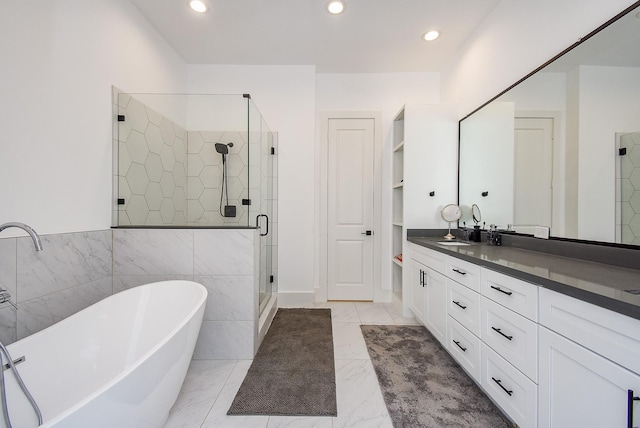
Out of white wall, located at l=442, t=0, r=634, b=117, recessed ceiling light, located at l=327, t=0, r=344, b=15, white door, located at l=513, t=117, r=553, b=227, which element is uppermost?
recessed ceiling light, located at l=327, t=0, r=344, b=15

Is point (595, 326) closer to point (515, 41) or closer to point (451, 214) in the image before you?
point (451, 214)

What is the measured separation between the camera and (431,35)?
2416 millimetres

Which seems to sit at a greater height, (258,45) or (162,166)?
(258,45)

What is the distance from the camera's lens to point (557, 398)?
0.95 meters

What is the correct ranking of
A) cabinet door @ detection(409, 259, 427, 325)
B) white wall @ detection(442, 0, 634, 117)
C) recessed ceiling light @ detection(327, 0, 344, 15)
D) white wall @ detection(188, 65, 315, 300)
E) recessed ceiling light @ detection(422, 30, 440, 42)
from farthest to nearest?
white wall @ detection(188, 65, 315, 300) → recessed ceiling light @ detection(422, 30, 440, 42) → cabinet door @ detection(409, 259, 427, 325) → recessed ceiling light @ detection(327, 0, 344, 15) → white wall @ detection(442, 0, 634, 117)

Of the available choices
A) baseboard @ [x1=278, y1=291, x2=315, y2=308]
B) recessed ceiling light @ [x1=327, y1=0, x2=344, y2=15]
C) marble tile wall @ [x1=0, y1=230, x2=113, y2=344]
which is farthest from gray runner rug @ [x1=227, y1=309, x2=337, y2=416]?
recessed ceiling light @ [x1=327, y1=0, x2=344, y2=15]

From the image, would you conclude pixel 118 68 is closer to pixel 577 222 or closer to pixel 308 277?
pixel 308 277

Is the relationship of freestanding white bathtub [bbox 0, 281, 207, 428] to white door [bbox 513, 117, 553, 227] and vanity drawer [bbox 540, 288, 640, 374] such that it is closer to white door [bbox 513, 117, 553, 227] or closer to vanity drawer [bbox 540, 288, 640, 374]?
vanity drawer [bbox 540, 288, 640, 374]

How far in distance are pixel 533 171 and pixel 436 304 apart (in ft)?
3.90

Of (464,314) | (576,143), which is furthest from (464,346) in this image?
(576,143)

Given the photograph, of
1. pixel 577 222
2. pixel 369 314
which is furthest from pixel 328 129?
pixel 577 222

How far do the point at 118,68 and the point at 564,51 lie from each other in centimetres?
300

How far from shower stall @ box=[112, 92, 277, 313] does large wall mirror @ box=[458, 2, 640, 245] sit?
2.00m

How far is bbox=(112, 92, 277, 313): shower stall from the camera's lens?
193 cm
